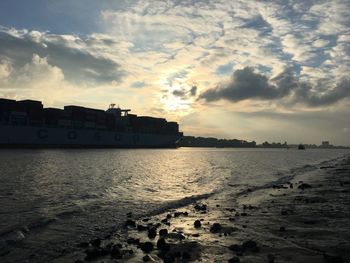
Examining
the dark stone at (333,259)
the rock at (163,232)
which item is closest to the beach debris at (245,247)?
the dark stone at (333,259)

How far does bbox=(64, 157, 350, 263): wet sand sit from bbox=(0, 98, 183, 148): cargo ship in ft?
329

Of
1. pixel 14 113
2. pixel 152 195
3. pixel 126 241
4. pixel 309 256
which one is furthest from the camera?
pixel 14 113

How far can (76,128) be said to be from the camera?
124 metres

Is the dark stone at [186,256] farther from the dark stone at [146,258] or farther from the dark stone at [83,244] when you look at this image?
the dark stone at [83,244]

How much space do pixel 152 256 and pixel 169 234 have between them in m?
2.57

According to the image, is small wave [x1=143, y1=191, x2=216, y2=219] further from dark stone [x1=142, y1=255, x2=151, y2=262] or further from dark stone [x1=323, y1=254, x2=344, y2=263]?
dark stone [x1=323, y1=254, x2=344, y2=263]

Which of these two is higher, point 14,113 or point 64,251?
point 14,113

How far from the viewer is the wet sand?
9.27 meters

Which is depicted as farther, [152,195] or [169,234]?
[152,195]

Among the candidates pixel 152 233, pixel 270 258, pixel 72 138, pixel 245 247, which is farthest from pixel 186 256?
pixel 72 138

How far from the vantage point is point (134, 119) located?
511ft

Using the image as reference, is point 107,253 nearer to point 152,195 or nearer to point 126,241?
point 126,241

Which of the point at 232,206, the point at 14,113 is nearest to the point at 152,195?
the point at 232,206

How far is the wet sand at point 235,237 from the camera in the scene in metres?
9.27
